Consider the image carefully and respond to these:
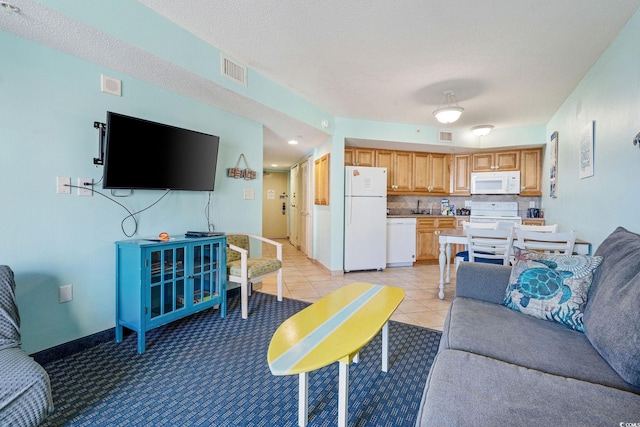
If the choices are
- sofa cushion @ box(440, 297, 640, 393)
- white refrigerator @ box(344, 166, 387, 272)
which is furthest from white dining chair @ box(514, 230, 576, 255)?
white refrigerator @ box(344, 166, 387, 272)

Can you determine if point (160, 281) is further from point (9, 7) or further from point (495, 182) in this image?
point (495, 182)

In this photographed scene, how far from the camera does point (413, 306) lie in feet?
10.1

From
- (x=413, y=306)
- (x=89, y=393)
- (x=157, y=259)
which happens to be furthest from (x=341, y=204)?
(x=89, y=393)

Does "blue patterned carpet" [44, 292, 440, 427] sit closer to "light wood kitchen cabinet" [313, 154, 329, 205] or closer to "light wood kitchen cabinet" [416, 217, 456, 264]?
"light wood kitchen cabinet" [313, 154, 329, 205]

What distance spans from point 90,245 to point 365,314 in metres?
2.06

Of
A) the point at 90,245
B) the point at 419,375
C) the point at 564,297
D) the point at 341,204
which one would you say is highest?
the point at 341,204

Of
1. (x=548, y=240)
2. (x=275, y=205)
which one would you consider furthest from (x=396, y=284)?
(x=275, y=205)

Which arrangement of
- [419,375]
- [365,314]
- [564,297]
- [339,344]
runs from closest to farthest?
[339,344], [564,297], [365,314], [419,375]

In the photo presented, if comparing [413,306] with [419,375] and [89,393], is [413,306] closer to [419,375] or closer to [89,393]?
[419,375]

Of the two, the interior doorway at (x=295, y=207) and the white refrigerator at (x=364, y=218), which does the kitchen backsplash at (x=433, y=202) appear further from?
the interior doorway at (x=295, y=207)

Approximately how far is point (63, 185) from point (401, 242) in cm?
445

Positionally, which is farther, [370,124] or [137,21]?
[370,124]

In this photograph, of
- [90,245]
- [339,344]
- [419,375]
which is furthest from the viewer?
[90,245]

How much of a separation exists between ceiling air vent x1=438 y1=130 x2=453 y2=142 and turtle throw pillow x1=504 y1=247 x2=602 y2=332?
3425 millimetres
